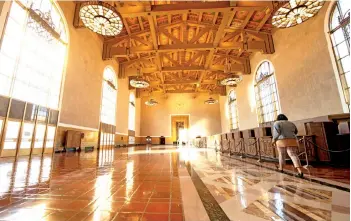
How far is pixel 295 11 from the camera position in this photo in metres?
5.91

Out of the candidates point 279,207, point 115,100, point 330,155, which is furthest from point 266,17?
point 115,100

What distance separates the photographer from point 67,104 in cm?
812

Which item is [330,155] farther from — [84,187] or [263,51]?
[263,51]

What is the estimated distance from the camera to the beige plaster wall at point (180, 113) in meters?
22.4

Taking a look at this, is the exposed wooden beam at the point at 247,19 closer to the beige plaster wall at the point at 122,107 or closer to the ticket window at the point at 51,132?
the beige plaster wall at the point at 122,107

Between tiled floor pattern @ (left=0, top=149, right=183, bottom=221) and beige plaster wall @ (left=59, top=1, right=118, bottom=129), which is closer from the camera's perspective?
tiled floor pattern @ (left=0, top=149, right=183, bottom=221)

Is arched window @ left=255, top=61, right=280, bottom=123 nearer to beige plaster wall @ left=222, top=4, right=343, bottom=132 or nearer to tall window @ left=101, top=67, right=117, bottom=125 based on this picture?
beige plaster wall @ left=222, top=4, right=343, bottom=132

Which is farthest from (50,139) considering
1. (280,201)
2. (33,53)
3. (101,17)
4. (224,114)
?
(224,114)

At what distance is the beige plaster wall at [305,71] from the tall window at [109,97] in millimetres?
11836

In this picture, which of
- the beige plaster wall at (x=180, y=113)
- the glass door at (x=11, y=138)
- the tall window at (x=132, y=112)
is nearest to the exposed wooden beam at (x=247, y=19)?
the glass door at (x=11, y=138)

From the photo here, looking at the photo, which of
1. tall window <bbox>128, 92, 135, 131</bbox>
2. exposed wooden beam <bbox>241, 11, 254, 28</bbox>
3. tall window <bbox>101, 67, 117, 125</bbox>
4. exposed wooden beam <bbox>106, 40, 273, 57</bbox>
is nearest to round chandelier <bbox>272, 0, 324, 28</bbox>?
→ exposed wooden beam <bbox>241, 11, 254, 28</bbox>

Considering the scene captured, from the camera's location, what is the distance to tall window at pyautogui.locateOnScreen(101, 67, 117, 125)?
12219mm

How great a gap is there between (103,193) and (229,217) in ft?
4.81

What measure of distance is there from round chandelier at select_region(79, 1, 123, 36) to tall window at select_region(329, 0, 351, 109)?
8.46 metres
